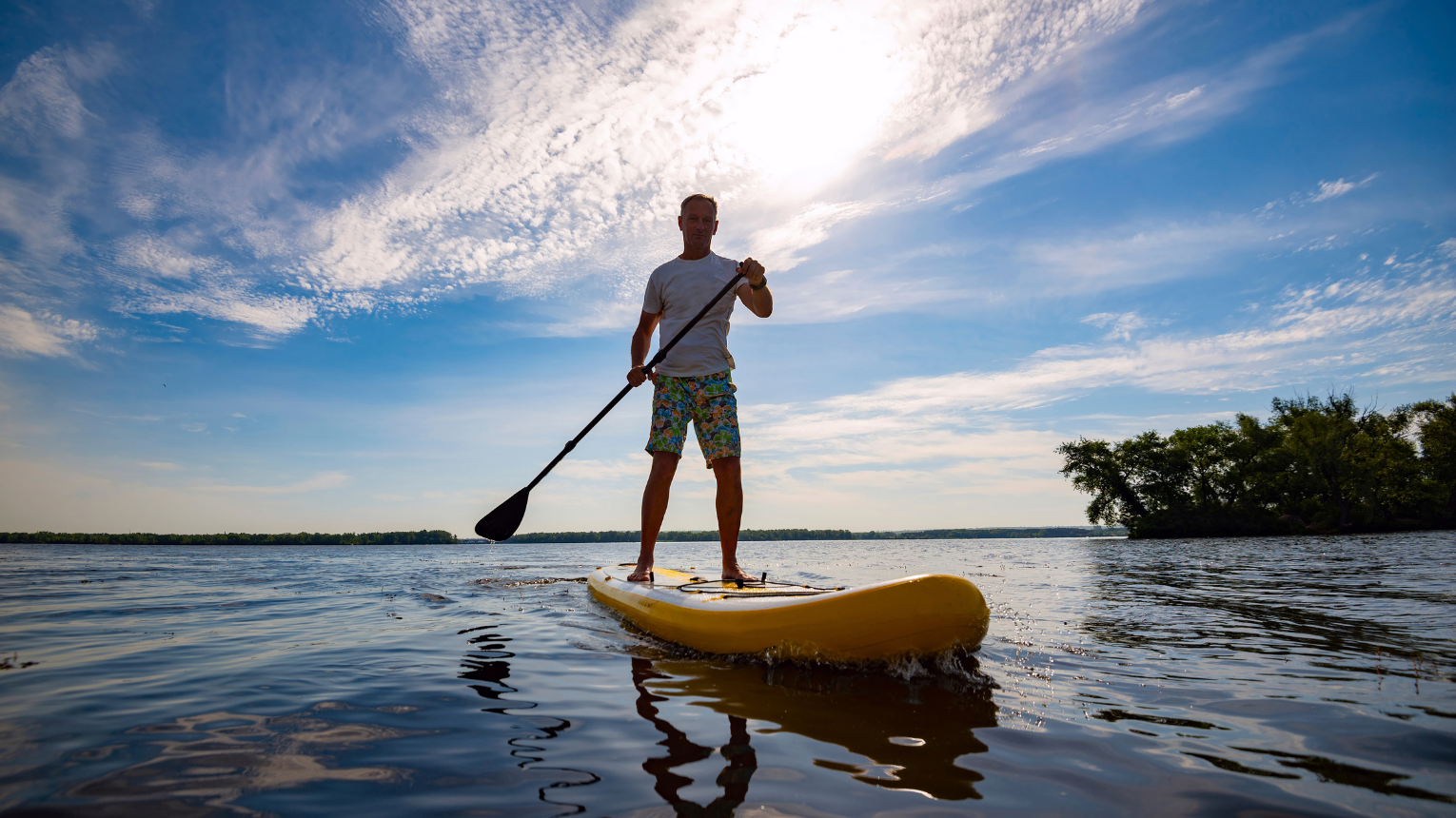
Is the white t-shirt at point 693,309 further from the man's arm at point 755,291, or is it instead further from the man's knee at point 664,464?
the man's knee at point 664,464

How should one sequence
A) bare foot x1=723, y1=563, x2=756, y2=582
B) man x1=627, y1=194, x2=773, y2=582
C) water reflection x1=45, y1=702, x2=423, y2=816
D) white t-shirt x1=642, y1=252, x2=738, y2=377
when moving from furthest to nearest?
1. white t-shirt x1=642, y1=252, x2=738, y2=377
2. man x1=627, y1=194, x2=773, y2=582
3. bare foot x1=723, y1=563, x2=756, y2=582
4. water reflection x1=45, y1=702, x2=423, y2=816

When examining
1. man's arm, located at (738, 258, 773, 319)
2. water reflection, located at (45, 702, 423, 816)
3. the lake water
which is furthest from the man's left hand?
water reflection, located at (45, 702, 423, 816)

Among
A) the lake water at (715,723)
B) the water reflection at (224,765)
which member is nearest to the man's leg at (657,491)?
the lake water at (715,723)

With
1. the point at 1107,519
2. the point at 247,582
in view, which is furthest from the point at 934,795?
the point at 1107,519

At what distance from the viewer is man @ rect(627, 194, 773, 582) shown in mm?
4797

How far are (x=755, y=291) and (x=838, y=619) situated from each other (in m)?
2.76

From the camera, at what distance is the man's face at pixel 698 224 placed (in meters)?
5.14

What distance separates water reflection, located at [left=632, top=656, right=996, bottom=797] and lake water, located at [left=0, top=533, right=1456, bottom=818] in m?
0.01

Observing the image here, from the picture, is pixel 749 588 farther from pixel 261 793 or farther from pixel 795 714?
pixel 261 793

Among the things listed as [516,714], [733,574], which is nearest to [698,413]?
[733,574]

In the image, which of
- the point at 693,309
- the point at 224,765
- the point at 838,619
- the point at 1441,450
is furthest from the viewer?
the point at 1441,450

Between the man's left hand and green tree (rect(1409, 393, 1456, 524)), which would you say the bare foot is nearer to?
the man's left hand

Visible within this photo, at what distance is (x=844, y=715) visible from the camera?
2.38m

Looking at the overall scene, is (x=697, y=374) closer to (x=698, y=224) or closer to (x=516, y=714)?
(x=698, y=224)
